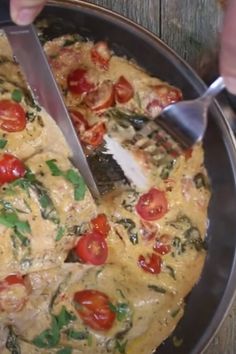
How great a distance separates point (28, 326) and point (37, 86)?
86 cm

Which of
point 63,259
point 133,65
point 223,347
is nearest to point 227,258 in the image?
point 223,347

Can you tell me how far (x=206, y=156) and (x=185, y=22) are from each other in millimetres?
563

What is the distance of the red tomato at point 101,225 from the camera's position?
8.56ft

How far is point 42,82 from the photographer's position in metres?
2.41

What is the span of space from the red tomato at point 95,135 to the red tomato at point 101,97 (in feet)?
0.22

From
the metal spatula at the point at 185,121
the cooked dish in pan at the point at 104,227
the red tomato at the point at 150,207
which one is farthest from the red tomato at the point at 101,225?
the metal spatula at the point at 185,121

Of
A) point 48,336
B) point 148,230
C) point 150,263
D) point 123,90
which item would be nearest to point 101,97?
point 123,90

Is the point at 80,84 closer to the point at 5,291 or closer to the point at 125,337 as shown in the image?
the point at 5,291

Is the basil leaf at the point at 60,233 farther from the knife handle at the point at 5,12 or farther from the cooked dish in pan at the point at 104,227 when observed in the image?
the knife handle at the point at 5,12

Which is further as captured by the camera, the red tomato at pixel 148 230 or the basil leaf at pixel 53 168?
the red tomato at pixel 148 230

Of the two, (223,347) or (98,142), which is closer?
(98,142)

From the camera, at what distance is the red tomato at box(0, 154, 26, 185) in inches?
94.3

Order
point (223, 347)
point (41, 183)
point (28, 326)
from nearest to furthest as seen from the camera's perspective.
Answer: point (41, 183), point (28, 326), point (223, 347)

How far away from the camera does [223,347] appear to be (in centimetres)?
288
